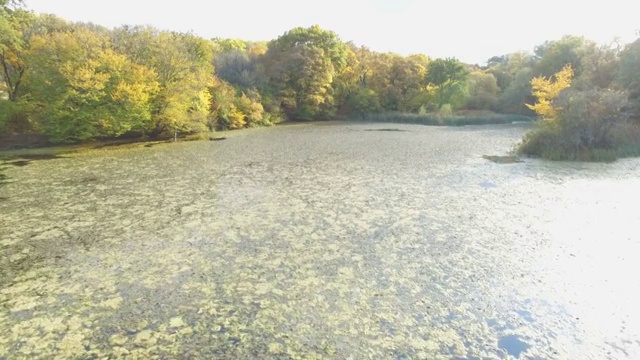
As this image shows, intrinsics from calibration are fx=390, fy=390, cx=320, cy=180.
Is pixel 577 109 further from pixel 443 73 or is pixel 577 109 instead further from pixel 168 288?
pixel 443 73

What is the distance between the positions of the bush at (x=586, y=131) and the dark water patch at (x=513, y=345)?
32.5 feet

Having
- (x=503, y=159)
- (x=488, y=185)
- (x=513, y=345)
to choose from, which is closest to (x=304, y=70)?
(x=503, y=159)

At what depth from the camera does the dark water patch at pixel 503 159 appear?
11.3 metres

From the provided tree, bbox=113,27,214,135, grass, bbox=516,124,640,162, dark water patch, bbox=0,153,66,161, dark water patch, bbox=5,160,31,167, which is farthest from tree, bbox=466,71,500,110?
dark water patch, bbox=5,160,31,167

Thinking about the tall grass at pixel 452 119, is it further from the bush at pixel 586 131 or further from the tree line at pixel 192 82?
the bush at pixel 586 131

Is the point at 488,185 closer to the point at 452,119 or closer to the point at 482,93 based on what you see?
the point at 452,119

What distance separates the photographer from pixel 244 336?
3221 mm

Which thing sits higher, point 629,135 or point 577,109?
point 577,109

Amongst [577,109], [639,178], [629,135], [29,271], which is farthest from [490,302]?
[629,135]

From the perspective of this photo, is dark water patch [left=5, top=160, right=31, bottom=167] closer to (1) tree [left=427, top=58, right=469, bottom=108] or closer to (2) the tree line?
(2) the tree line

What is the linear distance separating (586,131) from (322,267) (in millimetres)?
10713

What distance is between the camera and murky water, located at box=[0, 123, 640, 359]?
3166 millimetres

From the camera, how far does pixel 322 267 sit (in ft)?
14.9

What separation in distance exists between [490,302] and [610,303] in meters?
1.10
